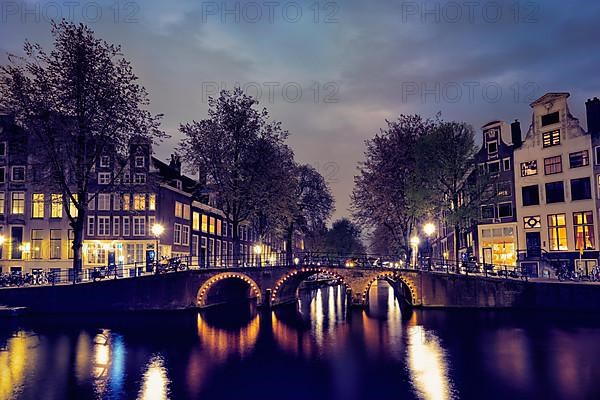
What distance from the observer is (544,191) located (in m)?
55.1

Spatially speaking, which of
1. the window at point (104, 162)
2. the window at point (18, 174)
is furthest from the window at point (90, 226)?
the window at point (18, 174)

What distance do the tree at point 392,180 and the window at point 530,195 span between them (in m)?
11.7

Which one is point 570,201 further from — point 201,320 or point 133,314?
point 133,314

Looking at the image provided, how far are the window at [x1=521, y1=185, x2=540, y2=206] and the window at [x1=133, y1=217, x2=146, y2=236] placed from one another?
4163 cm

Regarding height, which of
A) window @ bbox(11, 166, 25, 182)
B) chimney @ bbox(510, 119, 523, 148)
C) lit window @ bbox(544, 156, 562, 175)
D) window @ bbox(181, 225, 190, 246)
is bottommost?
window @ bbox(181, 225, 190, 246)

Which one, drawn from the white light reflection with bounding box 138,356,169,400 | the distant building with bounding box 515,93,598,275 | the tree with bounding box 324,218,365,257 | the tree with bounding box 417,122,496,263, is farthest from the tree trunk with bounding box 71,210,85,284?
the tree with bounding box 324,218,365,257

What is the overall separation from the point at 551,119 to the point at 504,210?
10834 mm

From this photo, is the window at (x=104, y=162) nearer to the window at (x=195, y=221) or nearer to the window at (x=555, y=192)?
the window at (x=195, y=221)

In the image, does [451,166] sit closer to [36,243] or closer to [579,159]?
[579,159]

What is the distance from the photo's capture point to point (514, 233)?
189 ft

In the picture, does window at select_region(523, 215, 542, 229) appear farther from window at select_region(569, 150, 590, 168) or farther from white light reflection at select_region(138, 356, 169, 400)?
white light reflection at select_region(138, 356, 169, 400)

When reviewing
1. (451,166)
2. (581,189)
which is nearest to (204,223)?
(451,166)

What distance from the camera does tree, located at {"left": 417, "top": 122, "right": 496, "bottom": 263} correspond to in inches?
2056

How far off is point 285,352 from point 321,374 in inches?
235
